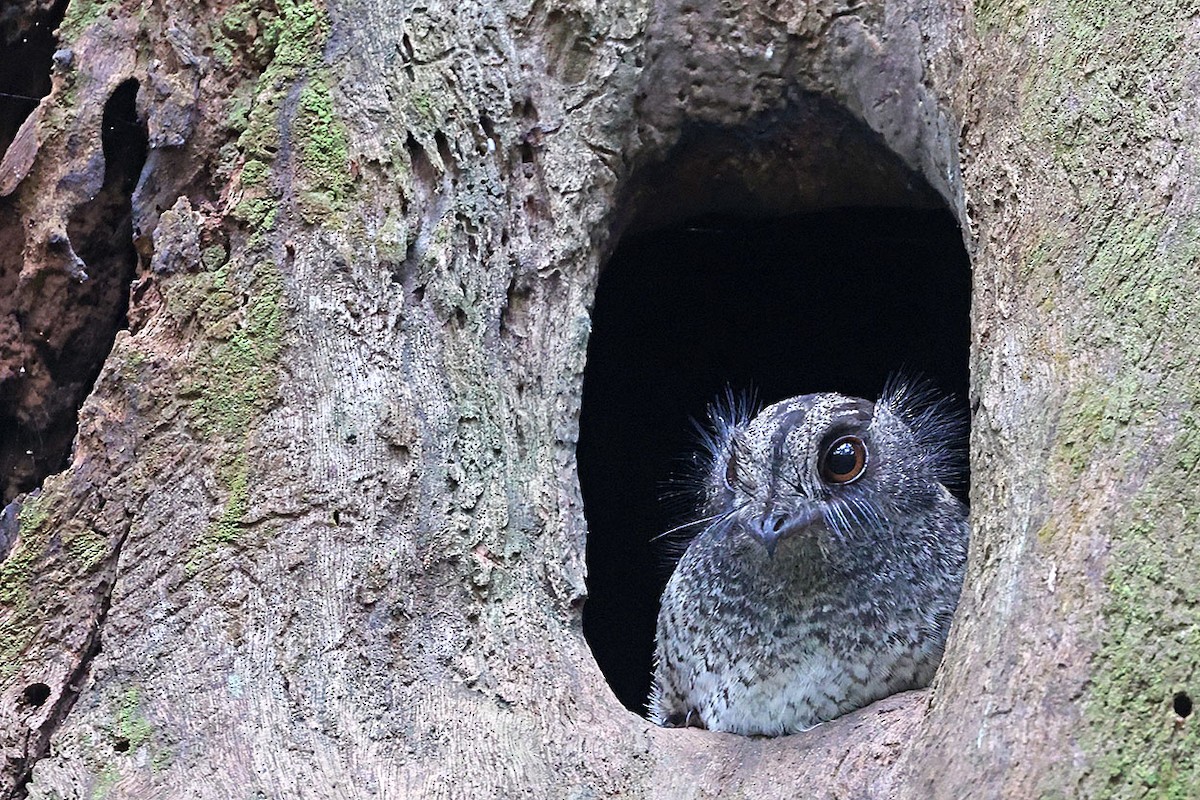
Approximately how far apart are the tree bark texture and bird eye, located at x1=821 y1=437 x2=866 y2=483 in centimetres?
67

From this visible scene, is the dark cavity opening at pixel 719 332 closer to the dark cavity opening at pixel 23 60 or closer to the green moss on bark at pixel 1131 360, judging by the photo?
the green moss on bark at pixel 1131 360

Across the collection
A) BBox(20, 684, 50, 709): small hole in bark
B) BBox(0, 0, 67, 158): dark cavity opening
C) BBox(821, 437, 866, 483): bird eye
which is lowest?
BBox(20, 684, 50, 709): small hole in bark

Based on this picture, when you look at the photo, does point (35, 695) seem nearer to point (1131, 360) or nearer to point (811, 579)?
point (811, 579)

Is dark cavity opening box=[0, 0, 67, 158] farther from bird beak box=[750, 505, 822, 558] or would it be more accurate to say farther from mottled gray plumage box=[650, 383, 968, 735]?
bird beak box=[750, 505, 822, 558]

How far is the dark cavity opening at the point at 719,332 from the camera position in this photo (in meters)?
4.76

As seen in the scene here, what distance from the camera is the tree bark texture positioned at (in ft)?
7.73

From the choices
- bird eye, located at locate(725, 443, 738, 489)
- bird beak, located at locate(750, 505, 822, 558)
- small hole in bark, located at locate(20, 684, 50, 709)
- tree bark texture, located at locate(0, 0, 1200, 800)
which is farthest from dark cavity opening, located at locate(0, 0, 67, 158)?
bird beak, located at locate(750, 505, 822, 558)

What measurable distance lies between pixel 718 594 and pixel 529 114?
53.6 inches

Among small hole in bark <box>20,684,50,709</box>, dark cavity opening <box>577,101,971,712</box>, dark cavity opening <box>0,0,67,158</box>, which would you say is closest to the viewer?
small hole in bark <box>20,684,50,709</box>

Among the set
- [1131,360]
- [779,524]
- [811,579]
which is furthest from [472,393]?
[1131,360]

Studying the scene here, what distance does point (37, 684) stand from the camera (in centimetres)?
277

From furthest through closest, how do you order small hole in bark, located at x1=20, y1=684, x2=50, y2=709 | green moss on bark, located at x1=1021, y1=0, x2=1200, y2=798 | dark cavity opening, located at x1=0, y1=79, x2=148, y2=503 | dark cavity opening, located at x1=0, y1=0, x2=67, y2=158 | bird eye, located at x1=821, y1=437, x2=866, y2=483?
dark cavity opening, located at x1=0, y1=0, x2=67, y2=158 → bird eye, located at x1=821, y1=437, x2=866, y2=483 → dark cavity opening, located at x1=0, y1=79, x2=148, y2=503 → small hole in bark, located at x1=20, y1=684, x2=50, y2=709 → green moss on bark, located at x1=1021, y1=0, x2=1200, y2=798

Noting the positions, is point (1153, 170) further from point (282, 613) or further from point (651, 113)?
point (282, 613)

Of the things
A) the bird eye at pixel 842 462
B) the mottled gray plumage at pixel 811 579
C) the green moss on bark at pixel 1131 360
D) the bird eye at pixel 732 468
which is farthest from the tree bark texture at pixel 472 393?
the bird eye at pixel 842 462
